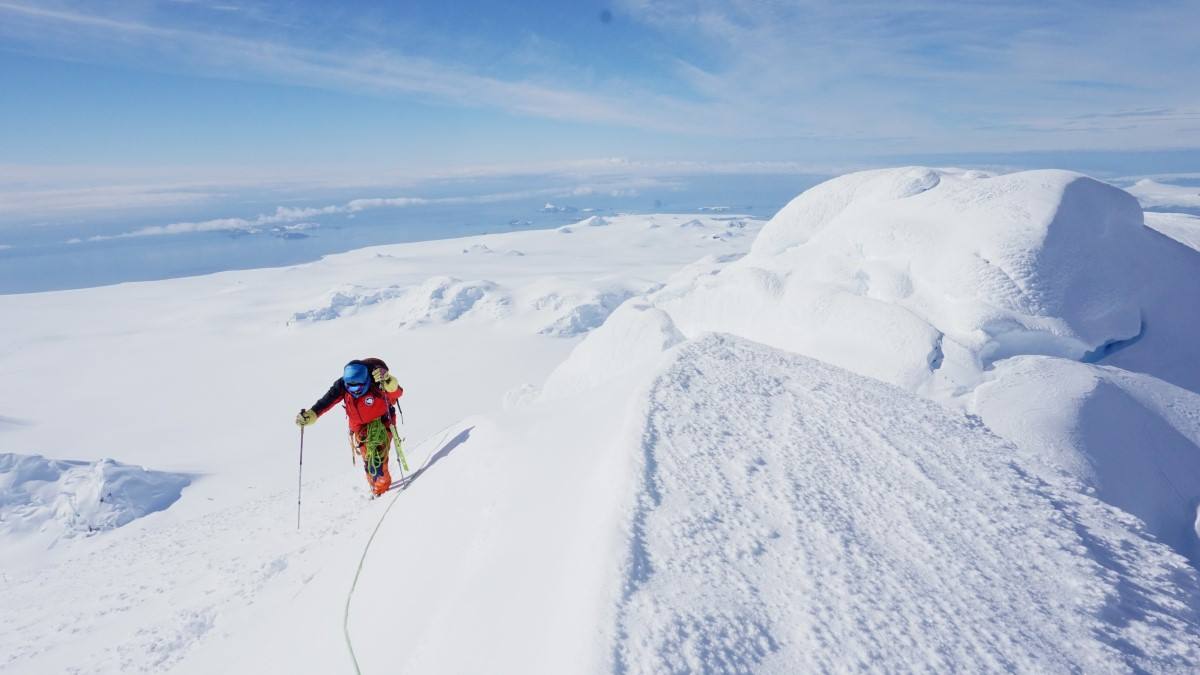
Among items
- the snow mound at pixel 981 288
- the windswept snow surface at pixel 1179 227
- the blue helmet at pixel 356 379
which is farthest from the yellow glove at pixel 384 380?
the windswept snow surface at pixel 1179 227

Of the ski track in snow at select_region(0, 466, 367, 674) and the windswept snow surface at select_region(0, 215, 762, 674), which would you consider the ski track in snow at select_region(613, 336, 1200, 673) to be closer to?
the windswept snow surface at select_region(0, 215, 762, 674)

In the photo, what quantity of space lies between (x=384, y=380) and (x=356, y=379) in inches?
13.6

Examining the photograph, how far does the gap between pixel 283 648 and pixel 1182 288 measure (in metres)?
15.1

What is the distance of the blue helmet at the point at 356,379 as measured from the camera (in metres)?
6.83

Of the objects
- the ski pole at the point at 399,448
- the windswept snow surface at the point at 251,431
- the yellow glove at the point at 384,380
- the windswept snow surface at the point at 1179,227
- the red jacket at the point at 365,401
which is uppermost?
the windswept snow surface at the point at 1179,227

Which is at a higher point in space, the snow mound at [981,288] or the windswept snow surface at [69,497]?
the snow mound at [981,288]

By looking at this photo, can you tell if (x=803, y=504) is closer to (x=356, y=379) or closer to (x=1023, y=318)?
(x=356, y=379)

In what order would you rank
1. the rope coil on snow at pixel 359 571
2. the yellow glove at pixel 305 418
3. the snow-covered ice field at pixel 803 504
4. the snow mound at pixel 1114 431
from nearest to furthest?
the snow-covered ice field at pixel 803 504 → the rope coil on snow at pixel 359 571 → the snow mound at pixel 1114 431 → the yellow glove at pixel 305 418

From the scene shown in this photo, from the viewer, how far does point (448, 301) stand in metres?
60.6

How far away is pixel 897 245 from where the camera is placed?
38.7ft

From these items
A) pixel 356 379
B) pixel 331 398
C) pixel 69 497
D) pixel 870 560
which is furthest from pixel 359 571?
pixel 69 497

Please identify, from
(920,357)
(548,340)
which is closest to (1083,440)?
(920,357)

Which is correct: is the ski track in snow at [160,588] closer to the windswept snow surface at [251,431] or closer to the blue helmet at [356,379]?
the windswept snow surface at [251,431]

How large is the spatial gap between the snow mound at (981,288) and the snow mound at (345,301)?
209 feet
